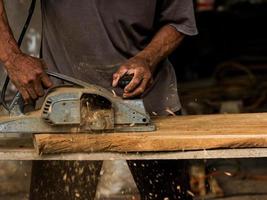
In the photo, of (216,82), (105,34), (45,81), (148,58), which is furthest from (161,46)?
(216,82)

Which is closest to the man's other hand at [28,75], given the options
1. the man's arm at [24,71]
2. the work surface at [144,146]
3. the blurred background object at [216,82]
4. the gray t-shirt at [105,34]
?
the man's arm at [24,71]

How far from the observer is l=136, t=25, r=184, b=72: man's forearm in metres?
2.99

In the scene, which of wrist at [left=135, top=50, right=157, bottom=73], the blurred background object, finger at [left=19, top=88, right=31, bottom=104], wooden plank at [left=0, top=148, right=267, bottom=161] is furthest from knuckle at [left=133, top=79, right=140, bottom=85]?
the blurred background object

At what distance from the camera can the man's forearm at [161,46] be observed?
2.99m

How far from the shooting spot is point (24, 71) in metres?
2.61

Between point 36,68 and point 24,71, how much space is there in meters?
0.05

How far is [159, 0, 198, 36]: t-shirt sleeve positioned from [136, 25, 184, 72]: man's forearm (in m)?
0.03

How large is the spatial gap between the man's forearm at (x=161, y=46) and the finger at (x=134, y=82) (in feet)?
0.59

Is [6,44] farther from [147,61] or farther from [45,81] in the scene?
[147,61]

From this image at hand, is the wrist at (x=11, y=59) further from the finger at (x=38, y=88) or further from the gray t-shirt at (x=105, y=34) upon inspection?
the gray t-shirt at (x=105, y=34)

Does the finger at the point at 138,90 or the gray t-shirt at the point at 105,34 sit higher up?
the gray t-shirt at the point at 105,34

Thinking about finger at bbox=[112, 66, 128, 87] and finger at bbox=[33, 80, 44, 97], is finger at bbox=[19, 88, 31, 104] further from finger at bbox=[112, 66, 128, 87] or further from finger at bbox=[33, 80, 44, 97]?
finger at bbox=[112, 66, 128, 87]

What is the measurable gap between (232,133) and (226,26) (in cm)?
678

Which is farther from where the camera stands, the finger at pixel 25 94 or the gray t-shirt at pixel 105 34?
the gray t-shirt at pixel 105 34
